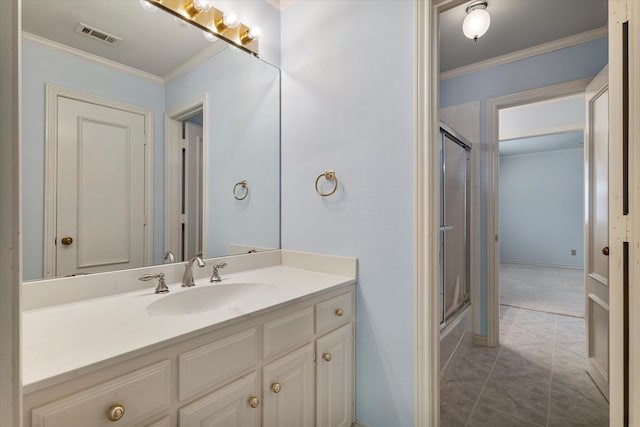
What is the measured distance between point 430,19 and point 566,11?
4.81 ft

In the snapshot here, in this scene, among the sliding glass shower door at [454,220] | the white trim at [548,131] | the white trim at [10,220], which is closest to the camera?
the white trim at [10,220]

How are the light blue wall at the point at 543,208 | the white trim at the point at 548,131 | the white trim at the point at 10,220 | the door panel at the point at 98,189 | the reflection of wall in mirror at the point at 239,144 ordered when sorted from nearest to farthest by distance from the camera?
the white trim at the point at 10,220
the door panel at the point at 98,189
the reflection of wall in mirror at the point at 239,144
the white trim at the point at 548,131
the light blue wall at the point at 543,208

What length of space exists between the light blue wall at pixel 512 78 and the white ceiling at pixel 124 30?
2.31 meters

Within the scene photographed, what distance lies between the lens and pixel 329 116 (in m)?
1.66

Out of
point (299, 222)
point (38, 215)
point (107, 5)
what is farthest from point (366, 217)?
point (107, 5)

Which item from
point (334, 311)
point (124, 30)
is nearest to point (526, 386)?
point (334, 311)

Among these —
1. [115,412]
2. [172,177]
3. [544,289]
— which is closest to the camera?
[115,412]

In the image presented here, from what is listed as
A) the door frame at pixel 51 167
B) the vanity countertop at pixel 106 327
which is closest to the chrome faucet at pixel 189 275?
the vanity countertop at pixel 106 327

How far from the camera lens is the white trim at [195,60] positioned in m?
1.43

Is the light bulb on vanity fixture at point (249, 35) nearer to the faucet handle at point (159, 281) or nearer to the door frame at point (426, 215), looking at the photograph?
the door frame at point (426, 215)

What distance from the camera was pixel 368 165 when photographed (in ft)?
4.99

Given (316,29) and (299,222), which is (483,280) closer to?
(299,222)

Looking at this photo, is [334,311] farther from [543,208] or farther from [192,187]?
[543,208]

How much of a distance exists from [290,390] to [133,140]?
4.04 feet
